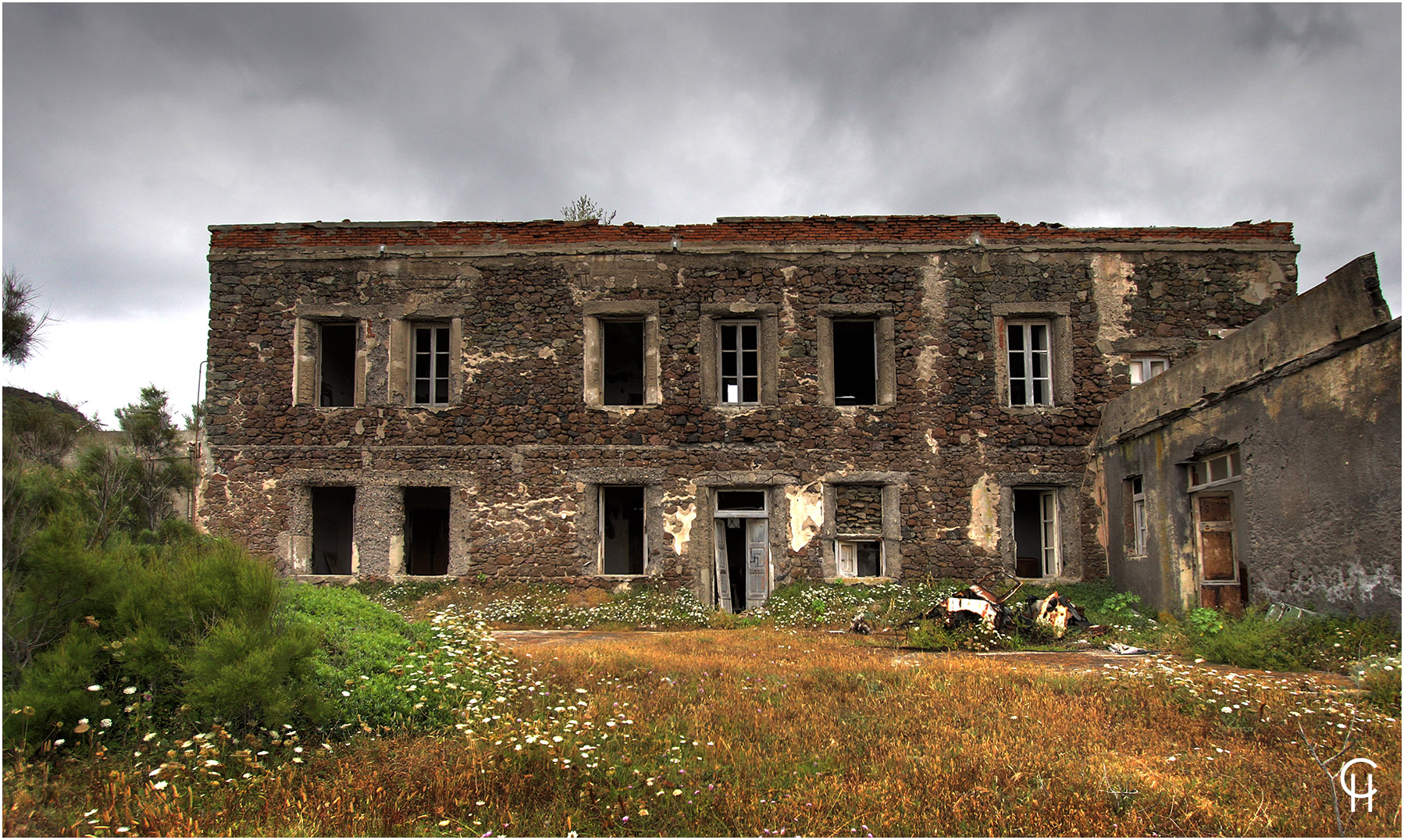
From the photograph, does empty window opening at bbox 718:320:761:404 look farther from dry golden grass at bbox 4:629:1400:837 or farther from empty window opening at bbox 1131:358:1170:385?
dry golden grass at bbox 4:629:1400:837

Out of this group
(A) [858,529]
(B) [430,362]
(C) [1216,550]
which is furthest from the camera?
(B) [430,362]

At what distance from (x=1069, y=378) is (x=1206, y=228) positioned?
335 centimetres

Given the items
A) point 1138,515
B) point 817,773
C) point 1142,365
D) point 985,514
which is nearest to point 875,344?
point 985,514

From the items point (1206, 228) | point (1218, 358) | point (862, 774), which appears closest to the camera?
point (862, 774)

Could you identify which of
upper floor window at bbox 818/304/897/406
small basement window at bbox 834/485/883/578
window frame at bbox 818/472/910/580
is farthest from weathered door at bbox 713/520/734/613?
upper floor window at bbox 818/304/897/406

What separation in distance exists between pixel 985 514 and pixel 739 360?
4.72 m

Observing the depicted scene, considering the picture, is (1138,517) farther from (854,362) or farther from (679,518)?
(679,518)

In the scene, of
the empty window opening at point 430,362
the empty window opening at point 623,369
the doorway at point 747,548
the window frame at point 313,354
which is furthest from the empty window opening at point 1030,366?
the window frame at point 313,354

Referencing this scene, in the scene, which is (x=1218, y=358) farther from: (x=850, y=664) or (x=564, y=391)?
(x=564, y=391)

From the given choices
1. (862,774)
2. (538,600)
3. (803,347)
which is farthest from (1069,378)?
(862,774)

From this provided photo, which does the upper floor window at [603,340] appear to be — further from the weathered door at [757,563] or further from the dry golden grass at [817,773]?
the dry golden grass at [817,773]

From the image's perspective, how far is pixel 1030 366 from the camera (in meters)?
13.6

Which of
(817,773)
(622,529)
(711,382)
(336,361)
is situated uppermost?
(336,361)

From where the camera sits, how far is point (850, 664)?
23.6ft
